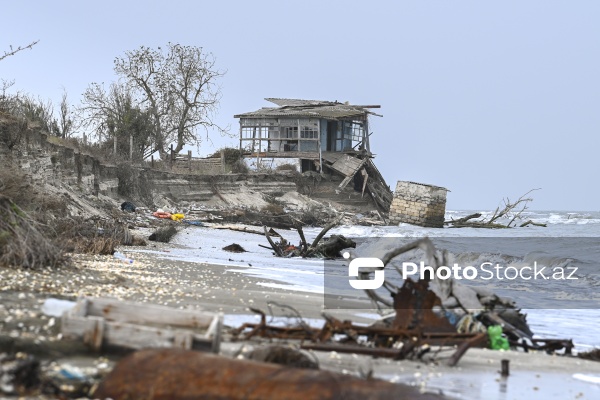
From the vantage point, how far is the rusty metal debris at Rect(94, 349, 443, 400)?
4.26m

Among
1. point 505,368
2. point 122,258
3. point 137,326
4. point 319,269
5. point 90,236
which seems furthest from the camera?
point 319,269

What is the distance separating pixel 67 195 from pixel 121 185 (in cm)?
1387

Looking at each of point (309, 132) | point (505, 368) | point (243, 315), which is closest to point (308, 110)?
point (309, 132)

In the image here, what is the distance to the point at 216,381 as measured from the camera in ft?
14.4

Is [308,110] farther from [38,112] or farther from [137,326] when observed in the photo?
[137,326]

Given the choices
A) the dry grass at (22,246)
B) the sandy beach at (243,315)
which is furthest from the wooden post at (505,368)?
the dry grass at (22,246)

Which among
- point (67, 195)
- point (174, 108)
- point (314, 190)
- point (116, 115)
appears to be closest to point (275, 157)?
point (314, 190)

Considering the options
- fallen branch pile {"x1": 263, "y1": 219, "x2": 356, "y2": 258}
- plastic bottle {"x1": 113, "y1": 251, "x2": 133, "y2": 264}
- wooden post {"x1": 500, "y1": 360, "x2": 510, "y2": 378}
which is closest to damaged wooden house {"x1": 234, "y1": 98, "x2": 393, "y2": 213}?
fallen branch pile {"x1": 263, "y1": 219, "x2": 356, "y2": 258}

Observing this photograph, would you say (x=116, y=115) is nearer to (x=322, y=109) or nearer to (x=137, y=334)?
(x=322, y=109)

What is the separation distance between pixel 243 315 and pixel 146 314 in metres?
2.52

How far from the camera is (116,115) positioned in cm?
5422

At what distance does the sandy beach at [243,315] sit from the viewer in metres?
6.18

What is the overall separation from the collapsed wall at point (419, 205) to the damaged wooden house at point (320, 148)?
22.2ft

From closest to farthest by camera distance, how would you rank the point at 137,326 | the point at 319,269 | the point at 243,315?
the point at 137,326 → the point at 243,315 → the point at 319,269
